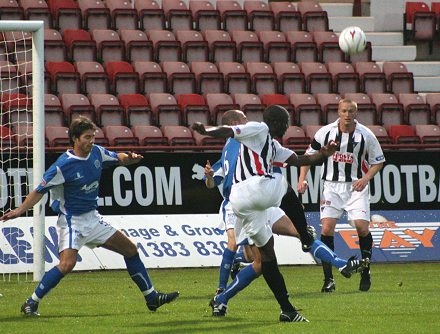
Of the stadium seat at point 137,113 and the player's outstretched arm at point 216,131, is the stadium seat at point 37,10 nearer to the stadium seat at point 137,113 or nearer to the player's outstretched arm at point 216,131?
the stadium seat at point 137,113

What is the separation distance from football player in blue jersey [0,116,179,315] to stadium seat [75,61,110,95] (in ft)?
31.0

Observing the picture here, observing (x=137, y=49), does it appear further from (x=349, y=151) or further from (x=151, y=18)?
(x=349, y=151)

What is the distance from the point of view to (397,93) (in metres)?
21.0

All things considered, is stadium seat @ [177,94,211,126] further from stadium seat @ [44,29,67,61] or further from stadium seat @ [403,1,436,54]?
stadium seat @ [403,1,436,54]

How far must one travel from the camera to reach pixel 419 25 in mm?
23109

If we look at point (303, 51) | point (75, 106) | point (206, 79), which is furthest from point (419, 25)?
point (75, 106)

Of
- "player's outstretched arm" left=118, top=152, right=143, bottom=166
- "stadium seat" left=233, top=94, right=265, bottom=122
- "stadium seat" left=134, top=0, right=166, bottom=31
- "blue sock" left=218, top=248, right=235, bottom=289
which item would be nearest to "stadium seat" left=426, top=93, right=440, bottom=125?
"stadium seat" left=233, top=94, right=265, bottom=122

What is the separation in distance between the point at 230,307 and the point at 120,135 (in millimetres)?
7904

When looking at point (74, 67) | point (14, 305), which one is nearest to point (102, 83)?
point (74, 67)

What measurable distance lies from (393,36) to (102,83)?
7.61 meters

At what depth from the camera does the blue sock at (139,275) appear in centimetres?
926

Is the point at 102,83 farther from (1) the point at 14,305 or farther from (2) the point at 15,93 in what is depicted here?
(1) the point at 14,305

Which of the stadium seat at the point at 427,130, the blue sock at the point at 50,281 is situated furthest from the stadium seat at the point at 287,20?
the blue sock at the point at 50,281

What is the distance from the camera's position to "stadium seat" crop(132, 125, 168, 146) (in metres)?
17.0
